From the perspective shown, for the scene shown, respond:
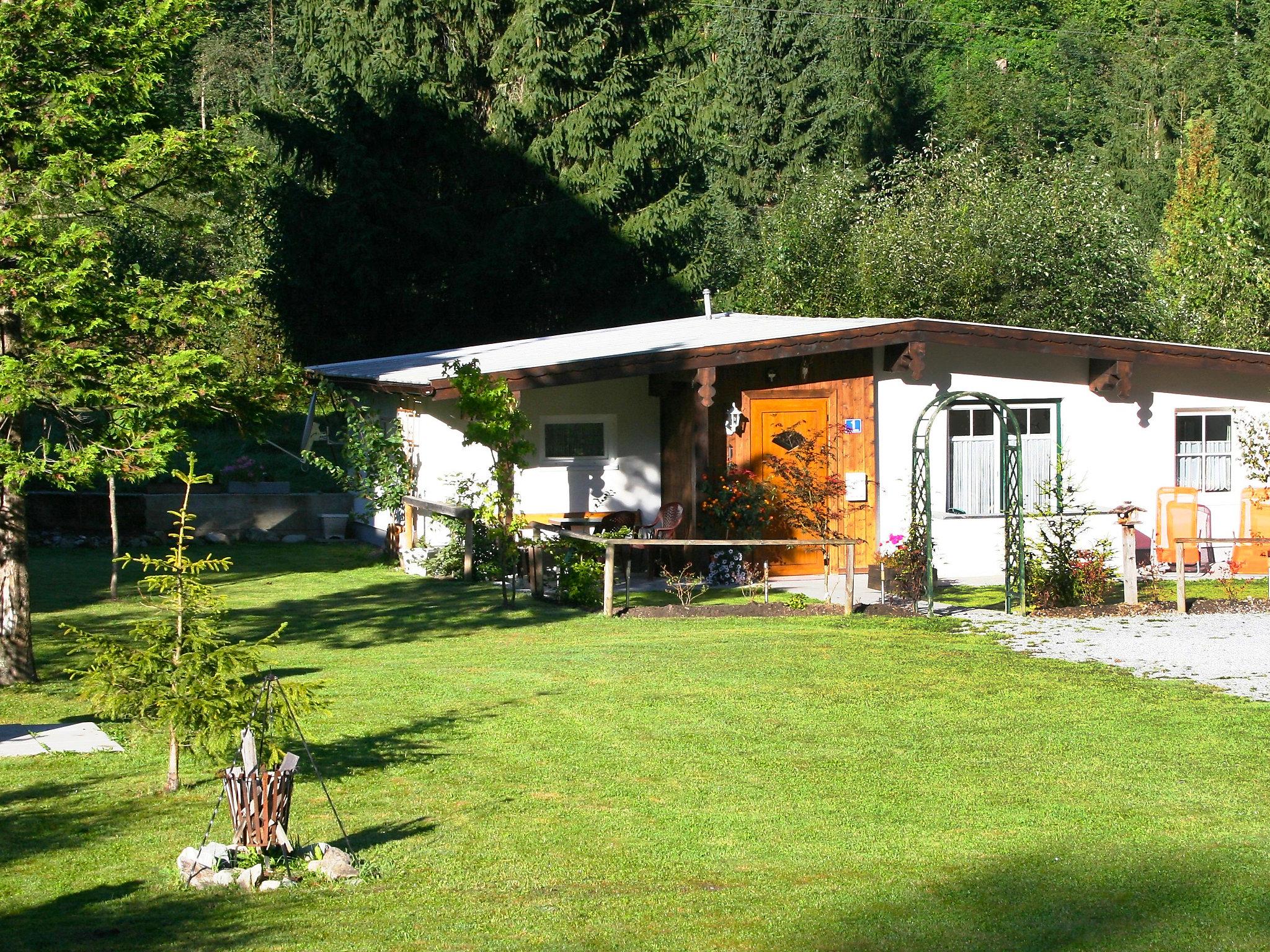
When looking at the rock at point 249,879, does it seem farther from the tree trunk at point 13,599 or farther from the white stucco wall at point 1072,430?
the white stucco wall at point 1072,430

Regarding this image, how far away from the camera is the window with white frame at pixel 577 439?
17.6 meters

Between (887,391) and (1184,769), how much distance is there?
9.23 metres

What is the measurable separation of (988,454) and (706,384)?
3767 mm

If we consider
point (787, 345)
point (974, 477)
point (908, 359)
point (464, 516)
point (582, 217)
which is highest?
point (582, 217)

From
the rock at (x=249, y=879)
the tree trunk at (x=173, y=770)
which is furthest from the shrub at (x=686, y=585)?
the rock at (x=249, y=879)

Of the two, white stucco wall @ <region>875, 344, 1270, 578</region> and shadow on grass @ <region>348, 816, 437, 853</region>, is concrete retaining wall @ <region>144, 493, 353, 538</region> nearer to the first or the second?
white stucco wall @ <region>875, 344, 1270, 578</region>

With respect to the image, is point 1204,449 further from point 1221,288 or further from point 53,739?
point 1221,288

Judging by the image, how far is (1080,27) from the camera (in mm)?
70938

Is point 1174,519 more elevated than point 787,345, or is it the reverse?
point 787,345

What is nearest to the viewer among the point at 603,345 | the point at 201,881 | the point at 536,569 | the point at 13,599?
the point at 201,881

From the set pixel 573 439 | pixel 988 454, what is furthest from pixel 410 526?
pixel 988 454

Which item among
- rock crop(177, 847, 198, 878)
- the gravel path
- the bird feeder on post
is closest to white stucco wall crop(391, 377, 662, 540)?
the gravel path

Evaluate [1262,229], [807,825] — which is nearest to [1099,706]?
[807,825]

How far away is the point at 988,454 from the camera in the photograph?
667 inches
